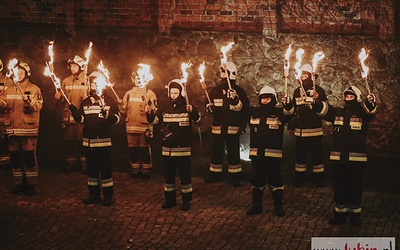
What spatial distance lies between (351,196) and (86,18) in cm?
813

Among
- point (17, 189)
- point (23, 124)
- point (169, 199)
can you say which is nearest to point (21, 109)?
point (23, 124)

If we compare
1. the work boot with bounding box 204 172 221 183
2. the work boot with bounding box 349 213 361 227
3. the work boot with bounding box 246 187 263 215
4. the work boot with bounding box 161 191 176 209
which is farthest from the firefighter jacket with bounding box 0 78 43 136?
the work boot with bounding box 349 213 361 227

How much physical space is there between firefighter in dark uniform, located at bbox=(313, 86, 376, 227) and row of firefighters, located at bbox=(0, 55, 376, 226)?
0.6 inches

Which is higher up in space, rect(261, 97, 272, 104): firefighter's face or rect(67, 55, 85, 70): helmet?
rect(67, 55, 85, 70): helmet

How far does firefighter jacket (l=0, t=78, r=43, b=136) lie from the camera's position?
13.5 m

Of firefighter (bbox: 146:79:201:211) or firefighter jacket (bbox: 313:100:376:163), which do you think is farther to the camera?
firefighter (bbox: 146:79:201:211)

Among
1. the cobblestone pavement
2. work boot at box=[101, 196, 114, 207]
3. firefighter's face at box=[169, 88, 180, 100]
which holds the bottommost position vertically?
the cobblestone pavement

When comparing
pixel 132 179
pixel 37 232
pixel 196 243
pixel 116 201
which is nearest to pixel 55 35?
pixel 132 179

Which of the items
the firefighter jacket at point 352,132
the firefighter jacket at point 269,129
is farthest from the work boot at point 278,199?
the firefighter jacket at point 352,132

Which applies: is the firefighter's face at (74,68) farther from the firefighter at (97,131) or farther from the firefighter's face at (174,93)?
the firefighter's face at (174,93)

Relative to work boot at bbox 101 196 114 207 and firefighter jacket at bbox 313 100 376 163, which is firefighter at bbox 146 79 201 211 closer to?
work boot at bbox 101 196 114 207

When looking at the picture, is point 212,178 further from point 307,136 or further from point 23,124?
point 23,124

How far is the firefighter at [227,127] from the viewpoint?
1434 centimetres

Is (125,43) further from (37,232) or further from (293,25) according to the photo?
(37,232)
